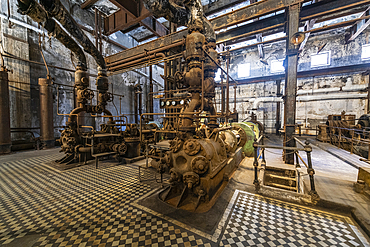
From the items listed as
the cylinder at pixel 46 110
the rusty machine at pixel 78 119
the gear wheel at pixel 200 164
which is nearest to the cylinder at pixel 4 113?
the cylinder at pixel 46 110

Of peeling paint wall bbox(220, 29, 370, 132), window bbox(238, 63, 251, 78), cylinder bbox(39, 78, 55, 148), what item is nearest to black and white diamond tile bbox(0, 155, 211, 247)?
cylinder bbox(39, 78, 55, 148)

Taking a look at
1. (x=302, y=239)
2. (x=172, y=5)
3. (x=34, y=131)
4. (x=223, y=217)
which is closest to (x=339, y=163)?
(x=302, y=239)

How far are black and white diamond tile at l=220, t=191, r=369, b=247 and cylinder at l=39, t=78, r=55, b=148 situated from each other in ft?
Result: 32.2

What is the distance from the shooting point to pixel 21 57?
24.4 ft

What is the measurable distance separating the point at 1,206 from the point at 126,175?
7.84ft

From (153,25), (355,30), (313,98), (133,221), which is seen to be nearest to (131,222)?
(133,221)

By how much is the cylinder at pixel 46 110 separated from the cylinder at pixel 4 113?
1136 mm

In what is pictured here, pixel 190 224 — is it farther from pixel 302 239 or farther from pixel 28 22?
pixel 28 22

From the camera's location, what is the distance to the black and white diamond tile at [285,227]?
1.92 m

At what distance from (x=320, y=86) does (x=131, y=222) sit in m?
16.3

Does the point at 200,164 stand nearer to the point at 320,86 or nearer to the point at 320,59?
the point at 320,86

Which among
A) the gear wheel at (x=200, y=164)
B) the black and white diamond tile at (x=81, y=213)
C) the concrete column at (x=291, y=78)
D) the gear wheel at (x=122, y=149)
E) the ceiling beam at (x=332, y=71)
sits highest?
the ceiling beam at (x=332, y=71)

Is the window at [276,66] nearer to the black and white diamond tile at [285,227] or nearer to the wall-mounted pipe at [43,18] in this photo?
the black and white diamond tile at [285,227]

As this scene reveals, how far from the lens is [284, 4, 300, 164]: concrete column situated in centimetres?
493
